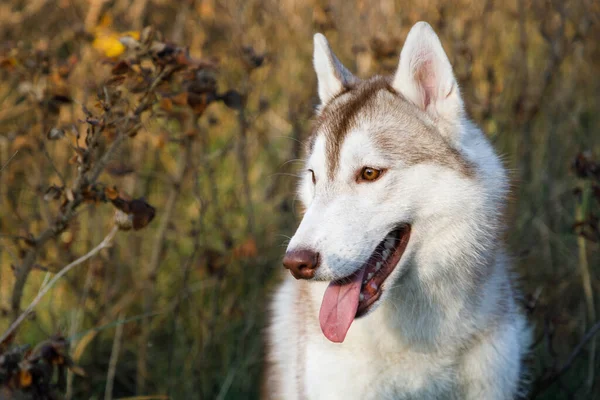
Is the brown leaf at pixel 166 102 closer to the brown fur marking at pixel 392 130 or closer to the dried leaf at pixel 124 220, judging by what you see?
the dried leaf at pixel 124 220

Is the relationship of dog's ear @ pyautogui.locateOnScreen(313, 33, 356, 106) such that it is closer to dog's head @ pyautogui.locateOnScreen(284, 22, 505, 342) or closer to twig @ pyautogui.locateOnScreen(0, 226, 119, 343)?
dog's head @ pyautogui.locateOnScreen(284, 22, 505, 342)

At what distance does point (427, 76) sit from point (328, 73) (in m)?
0.61

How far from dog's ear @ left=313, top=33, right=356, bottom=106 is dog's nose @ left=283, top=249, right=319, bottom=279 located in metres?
1.23

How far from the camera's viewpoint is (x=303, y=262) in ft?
9.56

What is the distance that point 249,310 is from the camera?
17.2 ft

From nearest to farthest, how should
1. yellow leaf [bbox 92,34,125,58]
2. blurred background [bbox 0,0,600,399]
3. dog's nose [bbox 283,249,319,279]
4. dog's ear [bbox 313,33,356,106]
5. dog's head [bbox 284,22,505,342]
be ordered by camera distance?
dog's nose [bbox 283,249,319,279] → dog's head [bbox 284,22,505,342] → blurred background [bbox 0,0,600,399] → dog's ear [bbox 313,33,356,106] → yellow leaf [bbox 92,34,125,58]

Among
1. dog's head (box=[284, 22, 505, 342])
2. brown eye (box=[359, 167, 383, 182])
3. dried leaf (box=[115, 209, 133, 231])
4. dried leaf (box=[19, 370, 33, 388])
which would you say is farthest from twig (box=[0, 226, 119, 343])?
brown eye (box=[359, 167, 383, 182])

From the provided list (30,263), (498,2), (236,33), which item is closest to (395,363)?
(30,263)

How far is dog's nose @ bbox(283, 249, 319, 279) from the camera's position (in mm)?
2916

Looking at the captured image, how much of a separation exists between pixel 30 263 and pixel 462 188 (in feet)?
6.71

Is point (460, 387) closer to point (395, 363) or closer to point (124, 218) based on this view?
point (395, 363)

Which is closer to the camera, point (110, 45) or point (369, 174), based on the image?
point (369, 174)

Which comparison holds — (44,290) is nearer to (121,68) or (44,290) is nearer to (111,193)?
(111,193)

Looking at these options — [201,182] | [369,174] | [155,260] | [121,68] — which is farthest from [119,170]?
[201,182]
